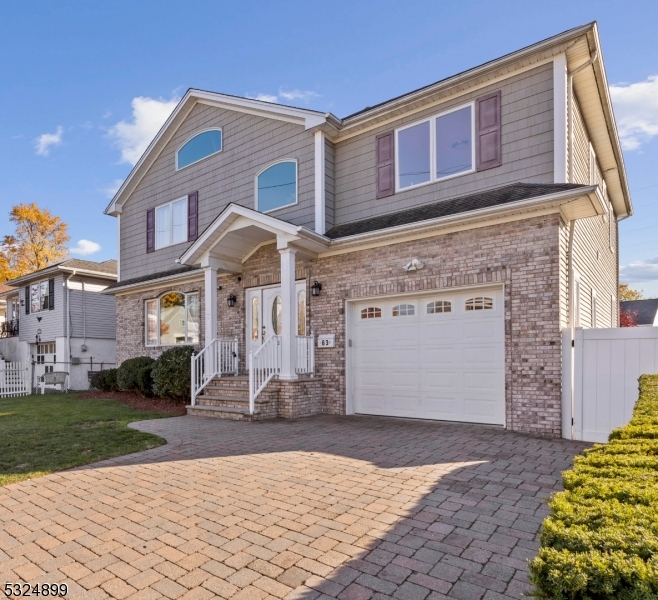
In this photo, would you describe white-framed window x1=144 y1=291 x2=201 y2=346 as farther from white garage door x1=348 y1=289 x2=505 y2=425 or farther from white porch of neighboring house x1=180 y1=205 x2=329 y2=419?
white garage door x1=348 y1=289 x2=505 y2=425

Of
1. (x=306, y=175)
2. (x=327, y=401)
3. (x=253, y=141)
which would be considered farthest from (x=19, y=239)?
(x=327, y=401)

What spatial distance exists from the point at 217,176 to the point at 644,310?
2786 centimetres

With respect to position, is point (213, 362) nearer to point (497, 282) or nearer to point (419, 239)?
point (419, 239)

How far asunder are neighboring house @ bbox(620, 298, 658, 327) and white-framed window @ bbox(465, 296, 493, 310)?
22.6 meters

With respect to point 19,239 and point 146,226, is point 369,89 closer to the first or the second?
point 146,226

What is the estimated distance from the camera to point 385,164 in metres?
9.87

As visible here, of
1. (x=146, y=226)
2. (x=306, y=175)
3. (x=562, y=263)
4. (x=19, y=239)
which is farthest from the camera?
(x=19, y=239)

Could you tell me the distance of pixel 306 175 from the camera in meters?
10.8

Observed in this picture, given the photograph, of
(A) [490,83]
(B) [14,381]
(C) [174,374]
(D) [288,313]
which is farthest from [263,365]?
(B) [14,381]

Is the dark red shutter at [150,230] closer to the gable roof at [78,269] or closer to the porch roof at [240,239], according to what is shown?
the porch roof at [240,239]

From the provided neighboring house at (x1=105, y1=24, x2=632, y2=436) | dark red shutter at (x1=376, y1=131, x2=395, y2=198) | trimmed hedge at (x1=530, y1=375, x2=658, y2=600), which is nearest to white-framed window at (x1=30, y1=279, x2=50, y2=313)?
neighboring house at (x1=105, y1=24, x2=632, y2=436)

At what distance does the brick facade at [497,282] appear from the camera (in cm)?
725

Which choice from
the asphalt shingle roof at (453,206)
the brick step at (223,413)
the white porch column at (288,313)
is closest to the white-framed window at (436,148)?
the asphalt shingle roof at (453,206)

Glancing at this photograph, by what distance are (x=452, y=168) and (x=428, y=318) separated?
3.01 meters
